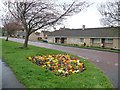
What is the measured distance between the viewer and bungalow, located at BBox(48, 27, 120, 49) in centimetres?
3938

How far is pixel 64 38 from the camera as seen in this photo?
56.4m

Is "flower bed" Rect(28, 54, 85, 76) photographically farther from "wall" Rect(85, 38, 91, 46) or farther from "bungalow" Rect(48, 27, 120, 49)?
"wall" Rect(85, 38, 91, 46)

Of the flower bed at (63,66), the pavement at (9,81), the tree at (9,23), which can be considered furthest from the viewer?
the tree at (9,23)

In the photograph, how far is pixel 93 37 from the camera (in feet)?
145

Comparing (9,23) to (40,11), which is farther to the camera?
(9,23)

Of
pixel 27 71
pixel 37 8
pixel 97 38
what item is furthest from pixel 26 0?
pixel 97 38

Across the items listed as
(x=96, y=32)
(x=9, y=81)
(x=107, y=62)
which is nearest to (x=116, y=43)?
(x=96, y=32)

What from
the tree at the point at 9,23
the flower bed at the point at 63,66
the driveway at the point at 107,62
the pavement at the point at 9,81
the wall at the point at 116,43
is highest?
the tree at the point at 9,23

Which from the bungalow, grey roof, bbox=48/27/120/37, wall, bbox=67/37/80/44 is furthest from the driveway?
wall, bbox=67/37/80/44

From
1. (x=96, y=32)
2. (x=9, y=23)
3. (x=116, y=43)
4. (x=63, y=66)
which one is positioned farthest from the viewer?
(x=9, y=23)

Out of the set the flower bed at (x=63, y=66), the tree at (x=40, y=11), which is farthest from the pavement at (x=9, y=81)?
the tree at (x=40, y=11)

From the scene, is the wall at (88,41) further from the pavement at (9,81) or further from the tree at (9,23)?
the pavement at (9,81)

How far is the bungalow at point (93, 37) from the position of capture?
39.4 metres

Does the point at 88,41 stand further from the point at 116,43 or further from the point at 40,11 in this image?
the point at 40,11
